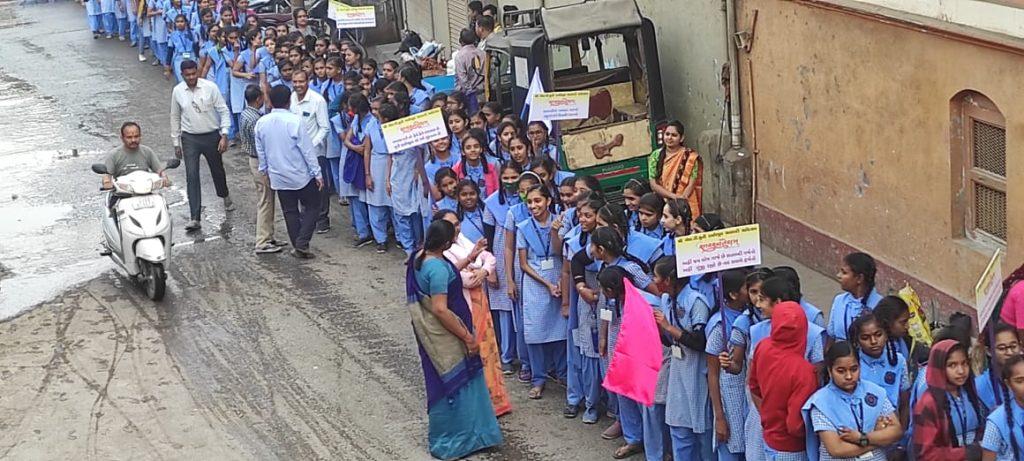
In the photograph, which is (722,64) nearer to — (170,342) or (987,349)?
(170,342)

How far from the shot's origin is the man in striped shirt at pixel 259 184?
14070 mm

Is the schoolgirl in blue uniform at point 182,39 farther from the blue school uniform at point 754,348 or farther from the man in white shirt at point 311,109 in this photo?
the blue school uniform at point 754,348

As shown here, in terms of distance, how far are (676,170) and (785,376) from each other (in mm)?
5259

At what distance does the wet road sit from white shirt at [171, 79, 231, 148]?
3.40 feet

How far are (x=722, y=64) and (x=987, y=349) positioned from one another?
7373mm

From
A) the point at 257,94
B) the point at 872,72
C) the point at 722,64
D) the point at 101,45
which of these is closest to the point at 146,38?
the point at 101,45

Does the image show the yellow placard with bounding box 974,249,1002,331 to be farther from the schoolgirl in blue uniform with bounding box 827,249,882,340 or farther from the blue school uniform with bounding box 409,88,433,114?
the blue school uniform with bounding box 409,88,433,114

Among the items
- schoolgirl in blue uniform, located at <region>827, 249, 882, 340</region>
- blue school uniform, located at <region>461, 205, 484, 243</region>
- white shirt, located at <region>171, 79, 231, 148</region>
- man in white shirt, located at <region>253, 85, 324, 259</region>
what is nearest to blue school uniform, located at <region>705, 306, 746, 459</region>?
schoolgirl in blue uniform, located at <region>827, 249, 882, 340</region>

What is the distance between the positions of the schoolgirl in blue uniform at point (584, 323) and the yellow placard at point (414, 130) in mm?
3049

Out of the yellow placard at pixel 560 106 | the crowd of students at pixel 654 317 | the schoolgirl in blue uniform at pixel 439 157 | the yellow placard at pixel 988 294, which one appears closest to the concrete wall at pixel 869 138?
the crowd of students at pixel 654 317

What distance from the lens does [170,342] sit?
38.9ft

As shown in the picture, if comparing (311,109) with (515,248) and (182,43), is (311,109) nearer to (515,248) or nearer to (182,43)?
(515,248)

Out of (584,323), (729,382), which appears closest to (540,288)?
(584,323)

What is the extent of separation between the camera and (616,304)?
8.89 m
